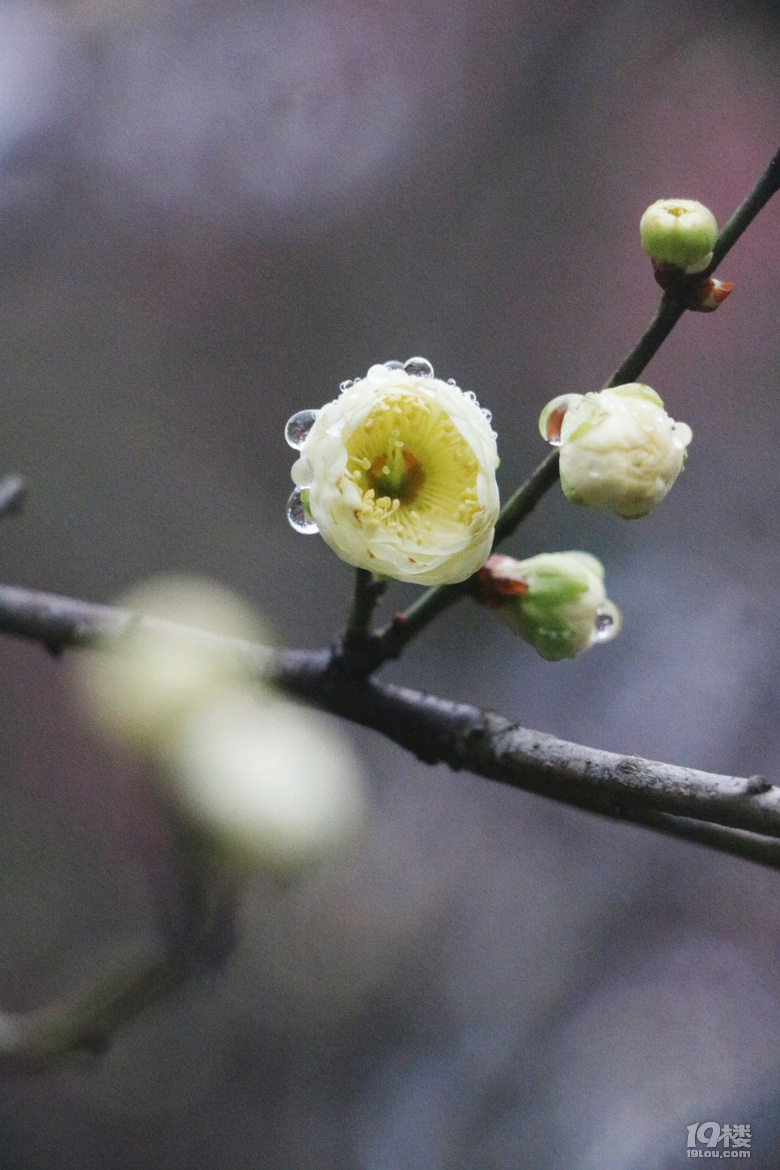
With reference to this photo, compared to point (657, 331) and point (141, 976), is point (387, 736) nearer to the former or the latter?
point (657, 331)

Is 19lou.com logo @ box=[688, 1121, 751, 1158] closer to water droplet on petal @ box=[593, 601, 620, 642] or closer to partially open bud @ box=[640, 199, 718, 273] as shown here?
water droplet on petal @ box=[593, 601, 620, 642]

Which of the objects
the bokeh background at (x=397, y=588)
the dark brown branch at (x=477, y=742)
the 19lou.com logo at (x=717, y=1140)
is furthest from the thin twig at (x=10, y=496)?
the 19lou.com logo at (x=717, y=1140)

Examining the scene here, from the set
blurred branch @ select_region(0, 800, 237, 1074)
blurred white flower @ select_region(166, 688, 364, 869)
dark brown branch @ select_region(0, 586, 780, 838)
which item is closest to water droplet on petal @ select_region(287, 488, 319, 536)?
dark brown branch @ select_region(0, 586, 780, 838)

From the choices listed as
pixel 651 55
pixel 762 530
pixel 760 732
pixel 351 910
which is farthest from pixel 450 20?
pixel 351 910

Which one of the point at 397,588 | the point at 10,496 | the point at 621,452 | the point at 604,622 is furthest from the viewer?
the point at 397,588

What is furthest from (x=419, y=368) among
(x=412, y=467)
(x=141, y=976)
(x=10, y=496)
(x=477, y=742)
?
(x=141, y=976)

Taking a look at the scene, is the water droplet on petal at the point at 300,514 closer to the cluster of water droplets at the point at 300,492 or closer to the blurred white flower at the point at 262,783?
the cluster of water droplets at the point at 300,492

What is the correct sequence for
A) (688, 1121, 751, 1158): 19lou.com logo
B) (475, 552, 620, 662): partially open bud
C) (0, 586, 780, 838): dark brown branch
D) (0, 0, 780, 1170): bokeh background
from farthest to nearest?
(0, 0, 780, 1170): bokeh background
(688, 1121, 751, 1158): 19lou.com logo
(475, 552, 620, 662): partially open bud
(0, 586, 780, 838): dark brown branch
